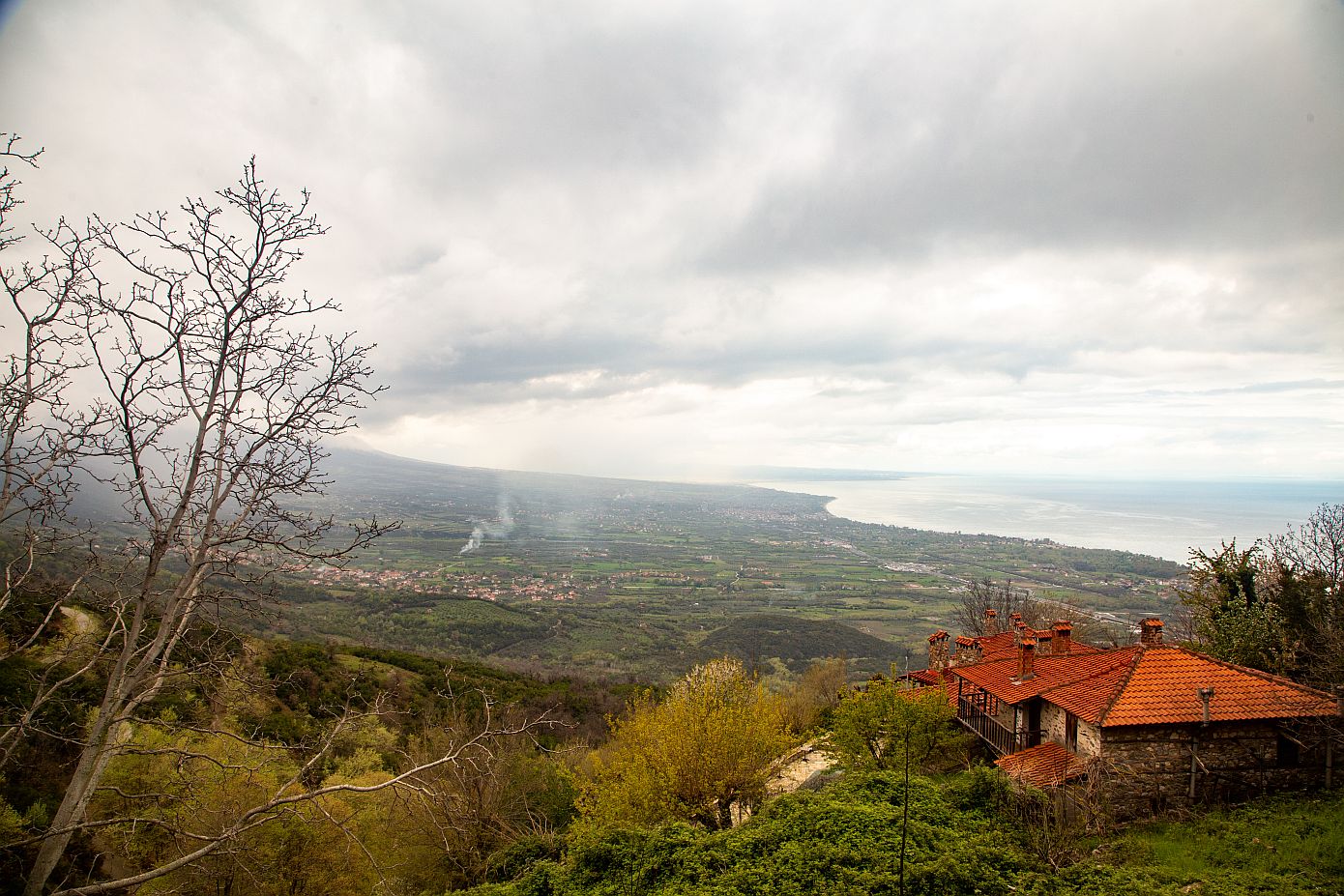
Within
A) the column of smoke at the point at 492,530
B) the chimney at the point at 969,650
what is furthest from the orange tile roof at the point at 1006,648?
the column of smoke at the point at 492,530

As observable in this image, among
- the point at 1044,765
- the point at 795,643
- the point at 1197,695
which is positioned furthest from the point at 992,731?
the point at 795,643

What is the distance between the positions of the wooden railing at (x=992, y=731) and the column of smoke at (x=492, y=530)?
108 meters

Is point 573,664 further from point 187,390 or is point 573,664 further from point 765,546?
point 765,546

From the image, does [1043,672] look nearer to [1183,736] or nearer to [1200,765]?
[1183,736]

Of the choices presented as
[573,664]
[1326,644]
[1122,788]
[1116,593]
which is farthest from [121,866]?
[1116,593]

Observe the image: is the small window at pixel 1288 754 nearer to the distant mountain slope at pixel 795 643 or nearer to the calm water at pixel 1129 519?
the distant mountain slope at pixel 795 643

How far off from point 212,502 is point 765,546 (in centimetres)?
13840

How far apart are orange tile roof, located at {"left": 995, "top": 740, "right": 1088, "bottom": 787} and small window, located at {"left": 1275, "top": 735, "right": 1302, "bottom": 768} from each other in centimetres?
375

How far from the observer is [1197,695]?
12.1 m

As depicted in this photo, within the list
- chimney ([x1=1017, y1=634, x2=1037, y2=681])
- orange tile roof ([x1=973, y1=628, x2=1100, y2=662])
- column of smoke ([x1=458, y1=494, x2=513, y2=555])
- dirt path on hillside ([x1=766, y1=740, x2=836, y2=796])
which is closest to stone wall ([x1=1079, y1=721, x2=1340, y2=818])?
chimney ([x1=1017, y1=634, x2=1037, y2=681])

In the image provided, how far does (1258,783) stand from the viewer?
1160 cm

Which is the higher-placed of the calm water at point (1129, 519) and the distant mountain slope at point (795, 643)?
the calm water at point (1129, 519)

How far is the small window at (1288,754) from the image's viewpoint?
11719mm

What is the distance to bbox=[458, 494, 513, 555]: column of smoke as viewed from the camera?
121m
